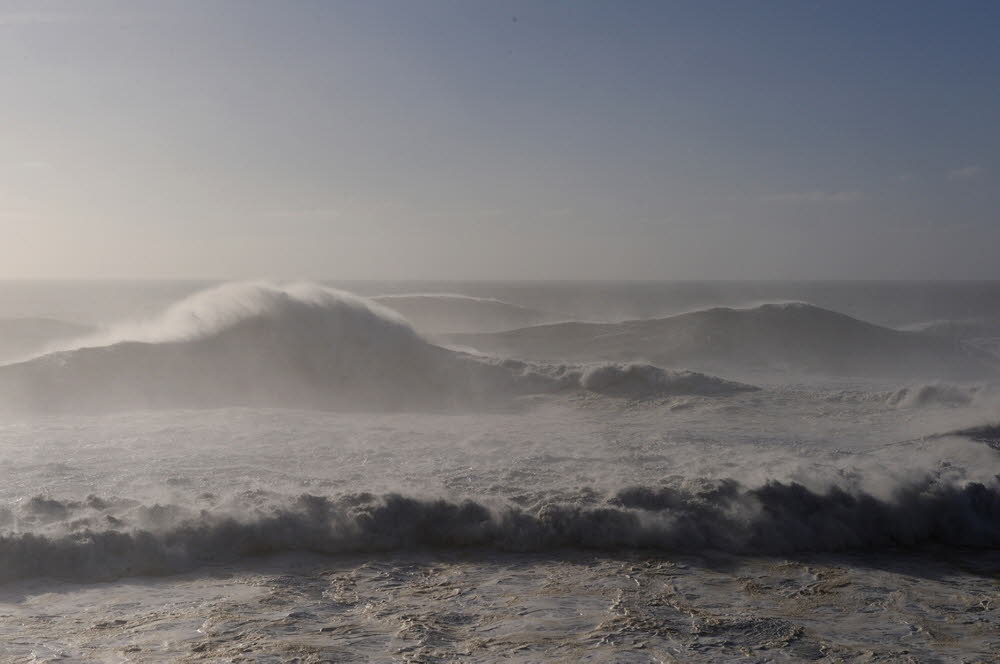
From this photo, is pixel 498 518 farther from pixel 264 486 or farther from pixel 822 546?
pixel 822 546

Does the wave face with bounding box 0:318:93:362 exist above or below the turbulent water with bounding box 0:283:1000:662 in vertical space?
above

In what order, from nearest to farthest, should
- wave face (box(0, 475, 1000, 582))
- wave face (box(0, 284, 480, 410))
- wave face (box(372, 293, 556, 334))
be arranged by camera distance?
wave face (box(0, 475, 1000, 582)) → wave face (box(0, 284, 480, 410)) → wave face (box(372, 293, 556, 334))

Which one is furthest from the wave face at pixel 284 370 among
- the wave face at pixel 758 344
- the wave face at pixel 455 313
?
the wave face at pixel 455 313

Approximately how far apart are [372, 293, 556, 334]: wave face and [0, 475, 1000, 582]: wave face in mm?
21107

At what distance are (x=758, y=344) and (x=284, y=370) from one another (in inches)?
439

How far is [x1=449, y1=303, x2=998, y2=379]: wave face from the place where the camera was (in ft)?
55.4

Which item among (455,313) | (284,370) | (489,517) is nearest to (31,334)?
(284,370)

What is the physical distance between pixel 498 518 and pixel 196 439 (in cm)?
350

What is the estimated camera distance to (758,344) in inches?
726

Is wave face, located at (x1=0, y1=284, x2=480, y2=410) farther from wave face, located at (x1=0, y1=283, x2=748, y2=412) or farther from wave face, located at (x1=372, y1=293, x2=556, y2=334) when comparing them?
wave face, located at (x1=372, y1=293, x2=556, y2=334)

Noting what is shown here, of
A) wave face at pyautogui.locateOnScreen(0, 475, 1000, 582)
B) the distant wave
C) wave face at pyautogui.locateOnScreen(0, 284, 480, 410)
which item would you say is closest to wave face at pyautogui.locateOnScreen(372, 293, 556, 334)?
wave face at pyautogui.locateOnScreen(0, 284, 480, 410)

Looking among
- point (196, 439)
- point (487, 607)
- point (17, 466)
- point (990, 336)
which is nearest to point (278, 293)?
Answer: point (196, 439)

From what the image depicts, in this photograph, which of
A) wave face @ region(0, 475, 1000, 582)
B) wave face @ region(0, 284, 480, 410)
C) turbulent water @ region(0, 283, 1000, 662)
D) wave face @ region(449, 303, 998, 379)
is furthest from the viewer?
wave face @ region(449, 303, 998, 379)

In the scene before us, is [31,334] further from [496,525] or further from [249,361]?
[496,525]
